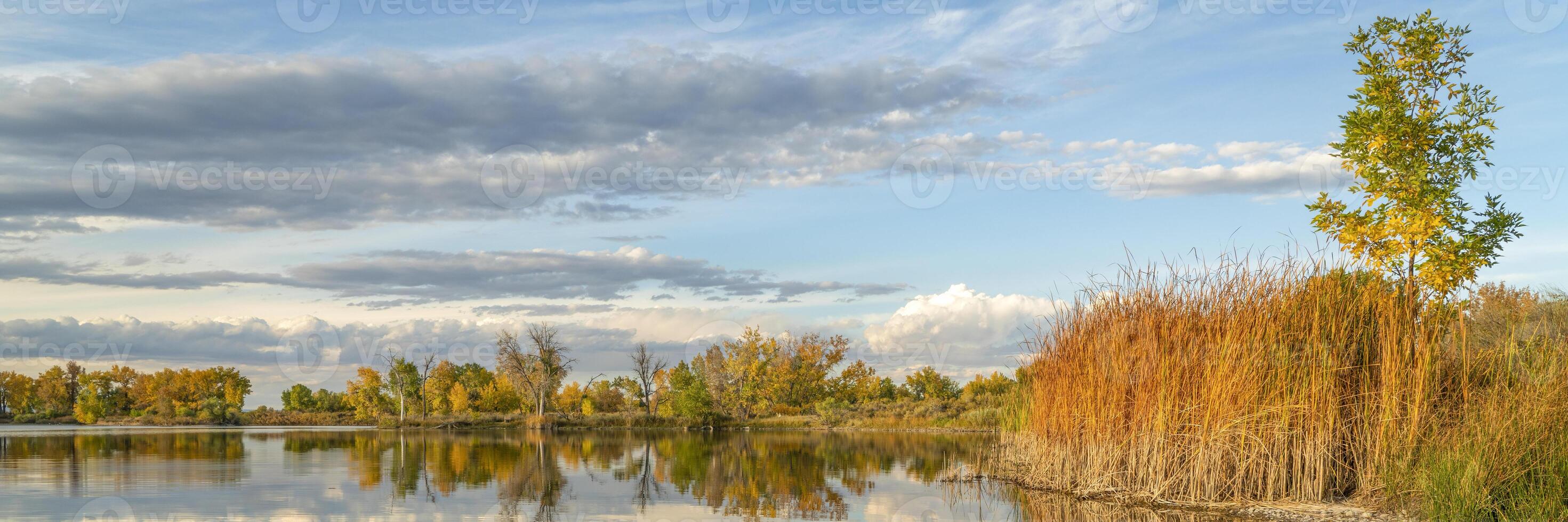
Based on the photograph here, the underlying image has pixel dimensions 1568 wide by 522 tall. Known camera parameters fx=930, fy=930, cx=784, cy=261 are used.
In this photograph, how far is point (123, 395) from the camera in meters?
85.0

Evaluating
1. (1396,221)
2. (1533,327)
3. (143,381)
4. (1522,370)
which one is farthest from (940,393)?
(143,381)

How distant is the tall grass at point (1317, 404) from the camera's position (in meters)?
9.30

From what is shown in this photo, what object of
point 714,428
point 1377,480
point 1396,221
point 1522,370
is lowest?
point 714,428

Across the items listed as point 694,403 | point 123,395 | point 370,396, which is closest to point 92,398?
point 123,395

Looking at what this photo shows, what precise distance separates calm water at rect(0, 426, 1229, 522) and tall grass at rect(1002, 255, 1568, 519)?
1.14m

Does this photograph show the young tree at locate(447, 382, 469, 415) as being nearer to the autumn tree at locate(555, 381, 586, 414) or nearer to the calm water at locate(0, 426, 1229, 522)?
the autumn tree at locate(555, 381, 586, 414)

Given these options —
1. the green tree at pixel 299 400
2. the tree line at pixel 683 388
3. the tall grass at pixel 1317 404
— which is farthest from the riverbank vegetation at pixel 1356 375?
the green tree at pixel 299 400

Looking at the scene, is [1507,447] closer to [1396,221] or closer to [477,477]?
[1396,221]

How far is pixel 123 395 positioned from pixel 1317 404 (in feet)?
328

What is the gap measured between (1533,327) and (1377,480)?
41.5 ft

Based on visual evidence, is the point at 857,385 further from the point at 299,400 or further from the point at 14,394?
the point at 14,394

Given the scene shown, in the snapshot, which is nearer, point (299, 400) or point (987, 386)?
point (987, 386)

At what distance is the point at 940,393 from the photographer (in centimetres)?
6444

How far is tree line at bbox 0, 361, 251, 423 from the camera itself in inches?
3031
